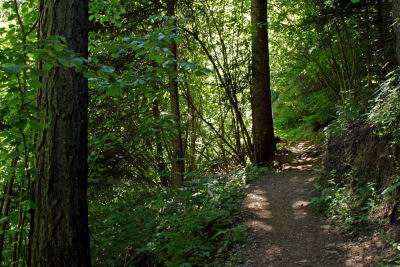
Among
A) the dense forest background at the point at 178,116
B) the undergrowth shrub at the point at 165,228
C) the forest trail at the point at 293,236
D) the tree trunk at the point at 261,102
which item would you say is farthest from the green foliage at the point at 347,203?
the tree trunk at the point at 261,102

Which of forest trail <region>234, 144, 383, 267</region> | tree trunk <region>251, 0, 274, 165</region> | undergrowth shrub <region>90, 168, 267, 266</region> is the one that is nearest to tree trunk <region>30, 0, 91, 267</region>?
undergrowth shrub <region>90, 168, 267, 266</region>

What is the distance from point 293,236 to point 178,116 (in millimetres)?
3683

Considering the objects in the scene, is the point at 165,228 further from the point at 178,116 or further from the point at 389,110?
the point at 389,110

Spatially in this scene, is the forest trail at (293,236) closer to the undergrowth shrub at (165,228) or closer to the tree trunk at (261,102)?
the undergrowth shrub at (165,228)

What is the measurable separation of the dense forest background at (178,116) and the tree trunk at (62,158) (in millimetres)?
25

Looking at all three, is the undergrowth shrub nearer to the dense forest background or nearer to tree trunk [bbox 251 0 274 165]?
the dense forest background

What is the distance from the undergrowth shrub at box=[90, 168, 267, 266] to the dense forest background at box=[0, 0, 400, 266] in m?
0.03

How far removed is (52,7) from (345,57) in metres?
9.11

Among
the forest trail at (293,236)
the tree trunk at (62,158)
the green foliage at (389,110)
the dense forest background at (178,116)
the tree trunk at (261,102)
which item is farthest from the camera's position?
the tree trunk at (261,102)

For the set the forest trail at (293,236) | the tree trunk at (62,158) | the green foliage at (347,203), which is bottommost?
the forest trail at (293,236)

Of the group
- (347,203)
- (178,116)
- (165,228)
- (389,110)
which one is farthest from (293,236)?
(178,116)

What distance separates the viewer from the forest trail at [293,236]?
213 inches

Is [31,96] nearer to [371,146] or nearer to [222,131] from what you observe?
[371,146]

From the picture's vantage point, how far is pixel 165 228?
6957 mm
